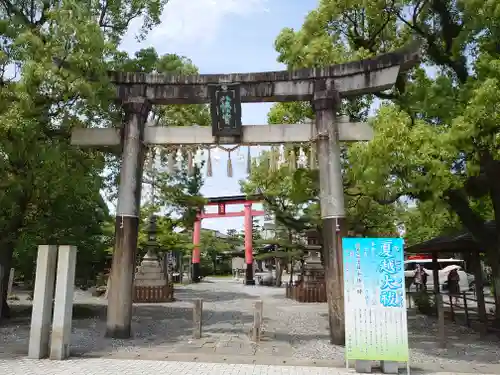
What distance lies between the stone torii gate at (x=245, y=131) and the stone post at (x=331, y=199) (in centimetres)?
2

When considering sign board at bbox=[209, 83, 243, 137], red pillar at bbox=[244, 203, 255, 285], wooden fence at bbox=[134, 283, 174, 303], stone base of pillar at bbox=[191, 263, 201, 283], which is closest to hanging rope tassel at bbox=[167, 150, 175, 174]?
sign board at bbox=[209, 83, 243, 137]

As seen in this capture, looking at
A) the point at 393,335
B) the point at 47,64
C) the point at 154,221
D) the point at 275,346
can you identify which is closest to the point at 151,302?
the point at 154,221

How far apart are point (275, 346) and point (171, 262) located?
116ft

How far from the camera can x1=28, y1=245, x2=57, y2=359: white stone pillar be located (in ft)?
24.5

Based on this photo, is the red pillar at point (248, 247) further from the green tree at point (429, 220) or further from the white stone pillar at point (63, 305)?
the white stone pillar at point (63, 305)

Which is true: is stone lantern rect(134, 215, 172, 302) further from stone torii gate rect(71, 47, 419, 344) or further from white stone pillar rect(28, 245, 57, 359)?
Result: white stone pillar rect(28, 245, 57, 359)

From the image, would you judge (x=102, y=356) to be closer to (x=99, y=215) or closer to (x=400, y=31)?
(x=99, y=215)

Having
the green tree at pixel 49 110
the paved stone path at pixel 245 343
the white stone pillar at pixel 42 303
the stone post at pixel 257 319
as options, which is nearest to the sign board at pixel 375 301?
the paved stone path at pixel 245 343

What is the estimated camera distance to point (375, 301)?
22.7 ft

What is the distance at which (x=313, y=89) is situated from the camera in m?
9.97

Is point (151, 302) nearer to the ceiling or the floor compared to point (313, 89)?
nearer to the floor

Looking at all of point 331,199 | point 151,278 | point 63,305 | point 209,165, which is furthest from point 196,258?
point 63,305

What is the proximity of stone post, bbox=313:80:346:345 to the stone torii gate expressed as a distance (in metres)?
0.02

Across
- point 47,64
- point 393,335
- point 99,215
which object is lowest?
point 393,335
